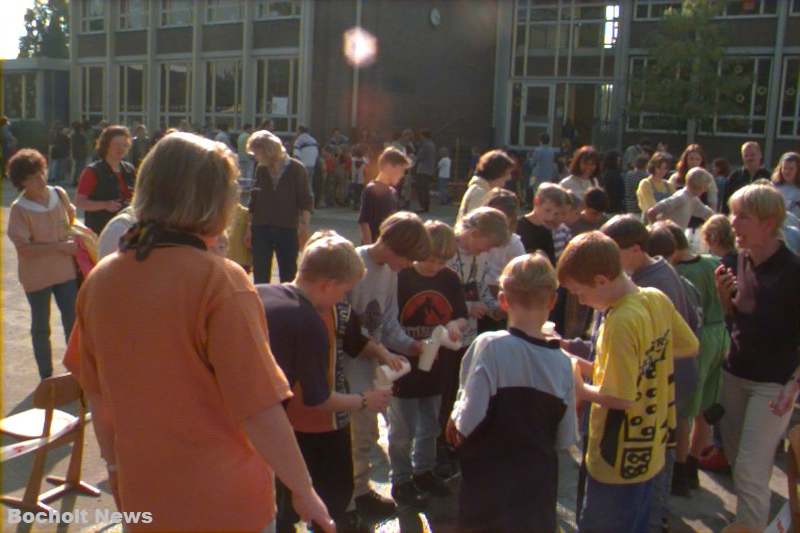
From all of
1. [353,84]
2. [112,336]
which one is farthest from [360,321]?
[353,84]

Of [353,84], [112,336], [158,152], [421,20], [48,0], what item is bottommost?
[112,336]

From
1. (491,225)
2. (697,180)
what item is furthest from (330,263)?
(697,180)

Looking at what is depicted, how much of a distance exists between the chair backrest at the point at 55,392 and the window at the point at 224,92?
985 inches

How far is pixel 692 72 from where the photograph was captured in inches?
919

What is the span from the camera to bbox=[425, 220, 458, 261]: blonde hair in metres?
4.23

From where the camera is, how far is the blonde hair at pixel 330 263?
3.11 meters

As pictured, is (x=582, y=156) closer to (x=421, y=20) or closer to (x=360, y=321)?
(x=360, y=321)

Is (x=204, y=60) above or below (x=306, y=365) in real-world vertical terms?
above

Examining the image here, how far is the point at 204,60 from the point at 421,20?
8.21 m

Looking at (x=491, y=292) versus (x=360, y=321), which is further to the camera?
(x=491, y=292)

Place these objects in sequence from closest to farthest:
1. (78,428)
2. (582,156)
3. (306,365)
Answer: (306,365) < (78,428) < (582,156)

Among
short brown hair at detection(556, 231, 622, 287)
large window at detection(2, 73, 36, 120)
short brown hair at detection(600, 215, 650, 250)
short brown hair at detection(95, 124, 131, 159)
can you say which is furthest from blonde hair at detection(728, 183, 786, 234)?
large window at detection(2, 73, 36, 120)

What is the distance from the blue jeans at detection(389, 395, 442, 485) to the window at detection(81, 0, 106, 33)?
32.9 metres

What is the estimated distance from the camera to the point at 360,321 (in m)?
3.94
